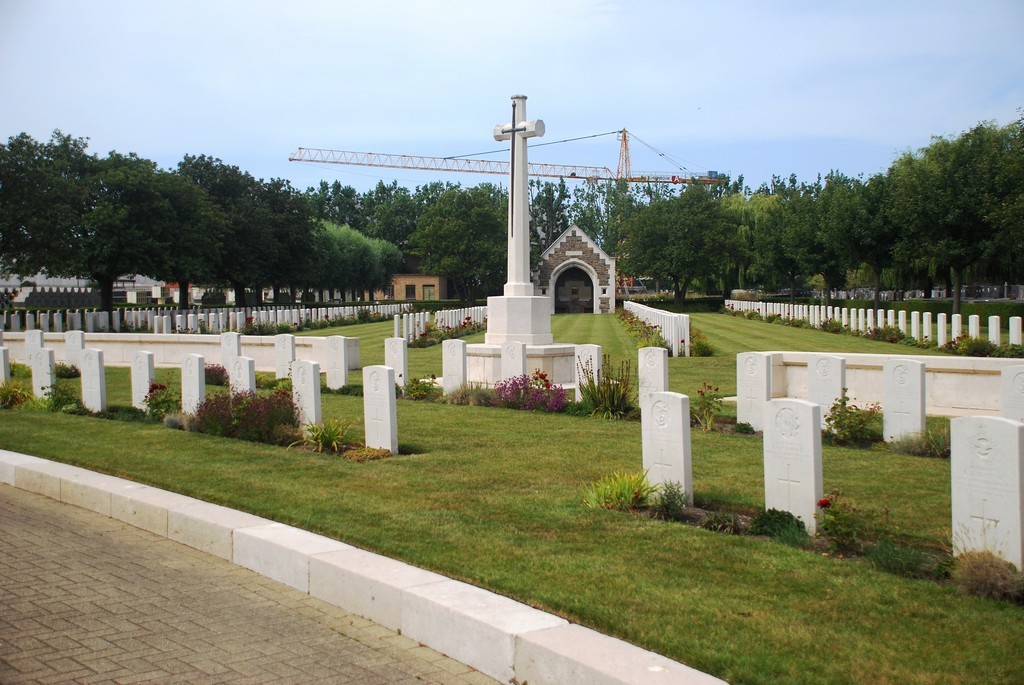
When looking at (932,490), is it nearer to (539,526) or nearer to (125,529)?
(539,526)

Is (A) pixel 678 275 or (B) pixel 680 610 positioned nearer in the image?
(B) pixel 680 610

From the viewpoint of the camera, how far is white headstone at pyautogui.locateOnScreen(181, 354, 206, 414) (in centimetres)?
1129

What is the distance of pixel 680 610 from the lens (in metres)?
4.53

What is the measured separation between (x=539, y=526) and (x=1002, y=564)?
112 inches

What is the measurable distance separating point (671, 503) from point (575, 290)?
58.4 metres

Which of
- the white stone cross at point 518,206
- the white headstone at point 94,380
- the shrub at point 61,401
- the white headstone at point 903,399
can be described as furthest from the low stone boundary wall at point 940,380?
the shrub at point 61,401

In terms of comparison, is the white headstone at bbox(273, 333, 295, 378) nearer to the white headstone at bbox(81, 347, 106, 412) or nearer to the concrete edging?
the white headstone at bbox(81, 347, 106, 412)

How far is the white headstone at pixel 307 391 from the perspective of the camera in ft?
32.4

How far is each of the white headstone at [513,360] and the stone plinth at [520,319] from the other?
1552 millimetres

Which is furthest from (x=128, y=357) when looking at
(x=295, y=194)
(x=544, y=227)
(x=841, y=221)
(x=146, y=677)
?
(x=544, y=227)

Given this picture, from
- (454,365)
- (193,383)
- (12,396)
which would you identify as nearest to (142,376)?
(193,383)

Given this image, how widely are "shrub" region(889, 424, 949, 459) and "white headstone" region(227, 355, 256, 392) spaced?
7533mm

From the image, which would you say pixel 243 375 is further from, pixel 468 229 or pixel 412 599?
pixel 468 229

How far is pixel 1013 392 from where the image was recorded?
8.91m
